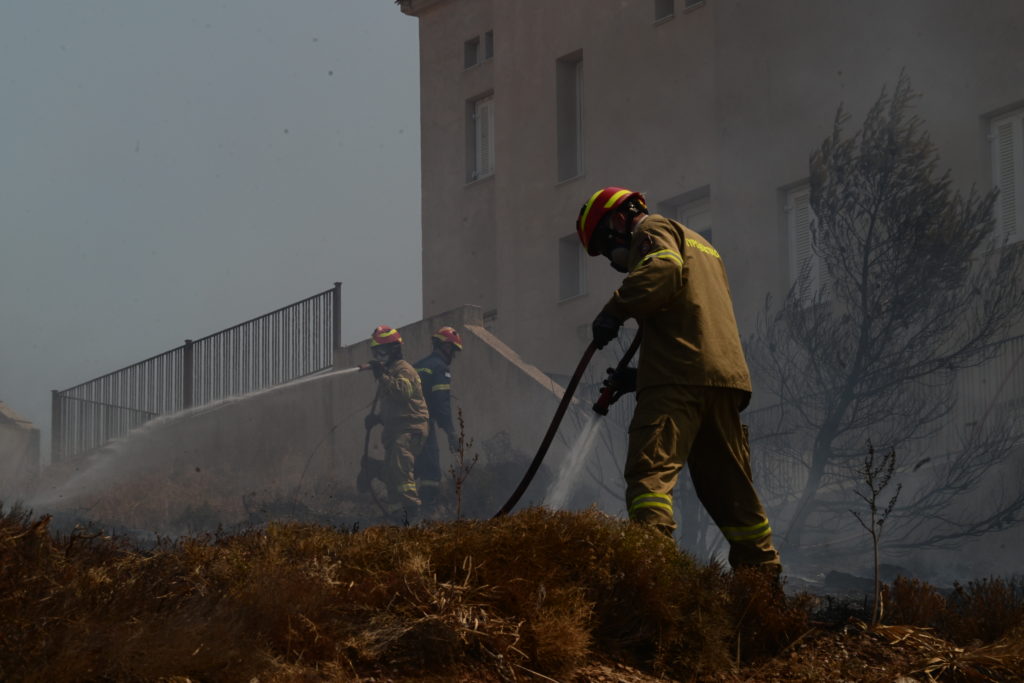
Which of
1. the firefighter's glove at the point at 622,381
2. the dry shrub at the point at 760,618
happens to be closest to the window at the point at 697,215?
the firefighter's glove at the point at 622,381

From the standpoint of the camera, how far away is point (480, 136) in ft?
85.6

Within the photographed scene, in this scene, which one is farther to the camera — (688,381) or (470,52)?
(470,52)

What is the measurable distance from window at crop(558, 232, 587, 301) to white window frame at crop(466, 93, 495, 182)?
339cm

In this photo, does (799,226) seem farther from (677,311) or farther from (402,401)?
(677,311)

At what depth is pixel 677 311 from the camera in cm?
571

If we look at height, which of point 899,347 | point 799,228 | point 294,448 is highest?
point 799,228

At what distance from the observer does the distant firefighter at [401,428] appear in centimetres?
1706

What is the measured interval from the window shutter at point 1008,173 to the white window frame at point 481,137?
10.6 metres

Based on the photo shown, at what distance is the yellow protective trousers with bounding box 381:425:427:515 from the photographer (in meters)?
17.0

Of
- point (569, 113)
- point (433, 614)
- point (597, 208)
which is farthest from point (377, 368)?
point (433, 614)

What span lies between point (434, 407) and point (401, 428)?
0.58 metres

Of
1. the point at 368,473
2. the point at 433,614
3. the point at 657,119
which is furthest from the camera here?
the point at 657,119

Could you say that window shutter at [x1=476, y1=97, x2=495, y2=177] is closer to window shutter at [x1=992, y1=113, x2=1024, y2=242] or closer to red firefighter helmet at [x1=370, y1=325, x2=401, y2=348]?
red firefighter helmet at [x1=370, y1=325, x2=401, y2=348]

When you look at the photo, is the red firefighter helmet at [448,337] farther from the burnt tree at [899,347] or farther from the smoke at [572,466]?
the burnt tree at [899,347]
